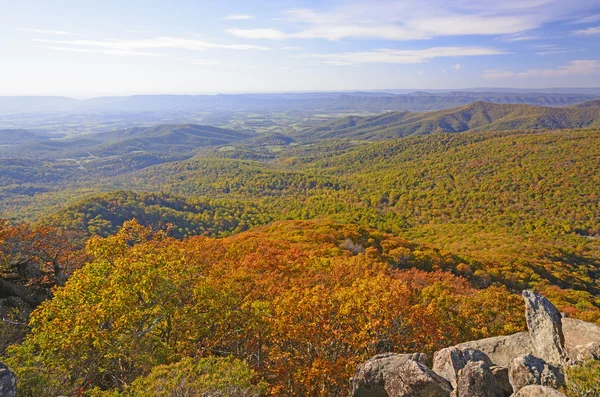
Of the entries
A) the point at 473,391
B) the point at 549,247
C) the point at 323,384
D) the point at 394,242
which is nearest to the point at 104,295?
A: the point at 323,384

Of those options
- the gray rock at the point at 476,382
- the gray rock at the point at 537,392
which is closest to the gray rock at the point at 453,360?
the gray rock at the point at 476,382

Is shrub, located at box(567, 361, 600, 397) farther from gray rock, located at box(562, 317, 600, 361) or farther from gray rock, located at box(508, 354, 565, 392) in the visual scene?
gray rock, located at box(562, 317, 600, 361)

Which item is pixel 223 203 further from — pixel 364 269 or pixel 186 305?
pixel 186 305

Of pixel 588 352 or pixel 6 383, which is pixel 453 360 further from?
pixel 6 383

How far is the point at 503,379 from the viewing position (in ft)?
45.2

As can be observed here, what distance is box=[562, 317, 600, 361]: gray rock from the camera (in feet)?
47.0

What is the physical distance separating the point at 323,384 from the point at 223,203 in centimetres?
14120

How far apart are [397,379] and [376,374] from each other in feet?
2.98

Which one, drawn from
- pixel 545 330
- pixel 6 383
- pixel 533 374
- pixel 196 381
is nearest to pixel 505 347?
pixel 545 330

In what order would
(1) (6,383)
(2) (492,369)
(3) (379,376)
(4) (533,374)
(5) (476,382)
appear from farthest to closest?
(2) (492,369), (3) (379,376), (4) (533,374), (5) (476,382), (1) (6,383)

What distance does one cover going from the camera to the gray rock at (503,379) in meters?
13.6

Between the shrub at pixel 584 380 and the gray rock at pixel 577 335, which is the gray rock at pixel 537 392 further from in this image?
the gray rock at pixel 577 335

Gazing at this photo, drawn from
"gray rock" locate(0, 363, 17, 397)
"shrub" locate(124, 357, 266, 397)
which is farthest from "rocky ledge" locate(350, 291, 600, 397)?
"gray rock" locate(0, 363, 17, 397)

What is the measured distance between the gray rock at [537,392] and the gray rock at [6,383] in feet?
56.9
